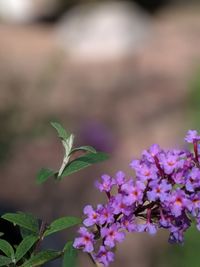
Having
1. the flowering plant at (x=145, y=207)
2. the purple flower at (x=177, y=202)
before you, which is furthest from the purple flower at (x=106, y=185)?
the purple flower at (x=177, y=202)

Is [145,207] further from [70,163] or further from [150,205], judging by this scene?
[70,163]

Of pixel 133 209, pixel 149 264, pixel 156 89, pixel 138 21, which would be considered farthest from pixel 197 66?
pixel 133 209

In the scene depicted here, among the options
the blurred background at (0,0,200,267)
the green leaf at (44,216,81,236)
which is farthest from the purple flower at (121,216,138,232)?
the blurred background at (0,0,200,267)

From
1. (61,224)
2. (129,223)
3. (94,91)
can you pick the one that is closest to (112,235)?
(129,223)

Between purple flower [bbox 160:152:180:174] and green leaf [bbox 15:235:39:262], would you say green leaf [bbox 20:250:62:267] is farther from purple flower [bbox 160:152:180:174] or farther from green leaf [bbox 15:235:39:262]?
purple flower [bbox 160:152:180:174]

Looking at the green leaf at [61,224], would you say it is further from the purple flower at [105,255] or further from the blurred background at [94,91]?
the blurred background at [94,91]
